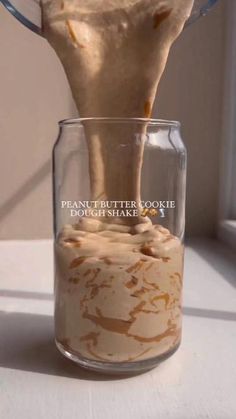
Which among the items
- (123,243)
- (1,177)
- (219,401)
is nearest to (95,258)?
(123,243)

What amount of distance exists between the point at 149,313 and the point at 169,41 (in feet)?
0.76

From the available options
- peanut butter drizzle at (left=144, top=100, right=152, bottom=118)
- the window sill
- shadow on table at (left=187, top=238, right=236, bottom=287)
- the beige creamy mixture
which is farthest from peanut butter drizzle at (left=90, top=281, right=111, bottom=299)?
the window sill

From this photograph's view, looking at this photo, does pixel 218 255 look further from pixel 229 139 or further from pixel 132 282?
pixel 132 282

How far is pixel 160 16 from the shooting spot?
34 centimetres

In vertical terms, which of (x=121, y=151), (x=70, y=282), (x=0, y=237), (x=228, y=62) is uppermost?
(x=228, y=62)

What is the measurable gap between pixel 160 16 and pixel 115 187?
147 mm

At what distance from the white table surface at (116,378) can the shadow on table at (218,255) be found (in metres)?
0.12

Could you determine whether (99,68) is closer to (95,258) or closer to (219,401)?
(95,258)

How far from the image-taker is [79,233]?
371 mm

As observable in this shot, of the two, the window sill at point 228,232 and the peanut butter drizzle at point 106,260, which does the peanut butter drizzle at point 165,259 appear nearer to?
the peanut butter drizzle at point 106,260

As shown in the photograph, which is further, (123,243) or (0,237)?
(0,237)

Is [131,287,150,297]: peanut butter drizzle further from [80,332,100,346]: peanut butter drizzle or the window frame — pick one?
the window frame

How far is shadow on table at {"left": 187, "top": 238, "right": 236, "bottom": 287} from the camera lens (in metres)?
0.67

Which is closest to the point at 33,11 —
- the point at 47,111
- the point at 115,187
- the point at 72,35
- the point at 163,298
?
the point at 72,35
